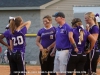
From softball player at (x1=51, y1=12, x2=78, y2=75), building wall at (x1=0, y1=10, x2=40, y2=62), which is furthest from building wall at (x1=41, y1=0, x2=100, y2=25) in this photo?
softball player at (x1=51, y1=12, x2=78, y2=75)

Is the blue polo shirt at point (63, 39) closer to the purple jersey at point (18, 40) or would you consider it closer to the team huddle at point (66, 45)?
the team huddle at point (66, 45)

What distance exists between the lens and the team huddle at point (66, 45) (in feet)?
41.0

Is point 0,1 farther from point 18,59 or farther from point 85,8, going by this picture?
point 18,59

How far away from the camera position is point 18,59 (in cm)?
1250

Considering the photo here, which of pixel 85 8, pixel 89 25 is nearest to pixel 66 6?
pixel 85 8

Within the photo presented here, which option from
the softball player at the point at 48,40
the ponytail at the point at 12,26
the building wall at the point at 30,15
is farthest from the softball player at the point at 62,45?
the building wall at the point at 30,15

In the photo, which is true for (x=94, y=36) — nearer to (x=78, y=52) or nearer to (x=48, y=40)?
(x=78, y=52)

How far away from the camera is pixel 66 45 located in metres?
12.7

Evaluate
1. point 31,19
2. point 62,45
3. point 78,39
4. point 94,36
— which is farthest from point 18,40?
point 31,19

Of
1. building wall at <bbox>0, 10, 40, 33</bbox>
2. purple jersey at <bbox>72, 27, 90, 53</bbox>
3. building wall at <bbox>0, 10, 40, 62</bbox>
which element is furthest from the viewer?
building wall at <bbox>0, 10, 40, 33</bbox>

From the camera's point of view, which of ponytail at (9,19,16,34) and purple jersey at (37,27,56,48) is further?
purple jersey at (37,27,56,48)

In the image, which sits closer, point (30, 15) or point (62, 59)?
point (62, 59)

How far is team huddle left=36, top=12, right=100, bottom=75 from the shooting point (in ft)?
41.0

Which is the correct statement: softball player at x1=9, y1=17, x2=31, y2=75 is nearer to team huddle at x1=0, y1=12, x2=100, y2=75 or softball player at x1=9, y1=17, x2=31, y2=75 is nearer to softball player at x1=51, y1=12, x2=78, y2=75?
team huddle at x1=0, y1=12, x2=100, y2=75
